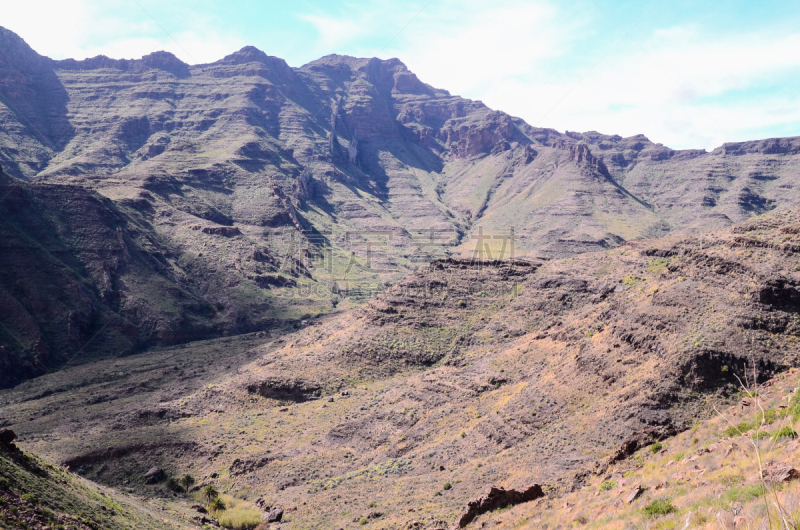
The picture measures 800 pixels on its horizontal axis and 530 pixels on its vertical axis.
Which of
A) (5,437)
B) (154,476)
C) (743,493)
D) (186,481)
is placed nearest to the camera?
(743,493)

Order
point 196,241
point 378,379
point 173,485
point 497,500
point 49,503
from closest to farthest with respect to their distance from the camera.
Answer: point 49,503
point 497,500
point 173,485
point 378,379
point 196,241

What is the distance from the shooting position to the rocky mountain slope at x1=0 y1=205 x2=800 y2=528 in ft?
97.0

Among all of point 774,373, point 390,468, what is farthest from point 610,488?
point 390,468

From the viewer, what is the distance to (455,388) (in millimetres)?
47750

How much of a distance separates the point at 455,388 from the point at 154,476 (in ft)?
95.4

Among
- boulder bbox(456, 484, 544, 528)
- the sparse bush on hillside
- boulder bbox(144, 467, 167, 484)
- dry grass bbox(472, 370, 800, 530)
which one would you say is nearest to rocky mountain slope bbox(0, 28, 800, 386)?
boulder bbox(144, 467, 167, 484)

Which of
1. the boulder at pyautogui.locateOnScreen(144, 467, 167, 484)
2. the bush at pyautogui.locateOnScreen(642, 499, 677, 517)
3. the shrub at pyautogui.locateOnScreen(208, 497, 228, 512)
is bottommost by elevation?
the boulder at pyautogui.locateOnScreen(144, 467, 167, 484)

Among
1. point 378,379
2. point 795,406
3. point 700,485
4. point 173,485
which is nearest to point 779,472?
point 700,485

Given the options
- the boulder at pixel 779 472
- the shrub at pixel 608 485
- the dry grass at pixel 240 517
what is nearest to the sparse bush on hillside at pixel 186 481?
the dry grass at pixel 240 517

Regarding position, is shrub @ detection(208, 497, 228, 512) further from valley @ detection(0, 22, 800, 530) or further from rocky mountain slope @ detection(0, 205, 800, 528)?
rocky mountain slope @ detection(0, 205, 800, 528)

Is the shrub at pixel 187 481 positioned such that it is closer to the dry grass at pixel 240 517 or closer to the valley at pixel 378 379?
the valley at pixel 378 379

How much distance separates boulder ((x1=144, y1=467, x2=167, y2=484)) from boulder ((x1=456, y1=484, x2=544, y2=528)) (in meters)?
33.0

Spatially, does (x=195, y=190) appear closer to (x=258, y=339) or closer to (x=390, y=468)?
(x=258, y=339)

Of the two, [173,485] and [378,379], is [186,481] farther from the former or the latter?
[378,379]
